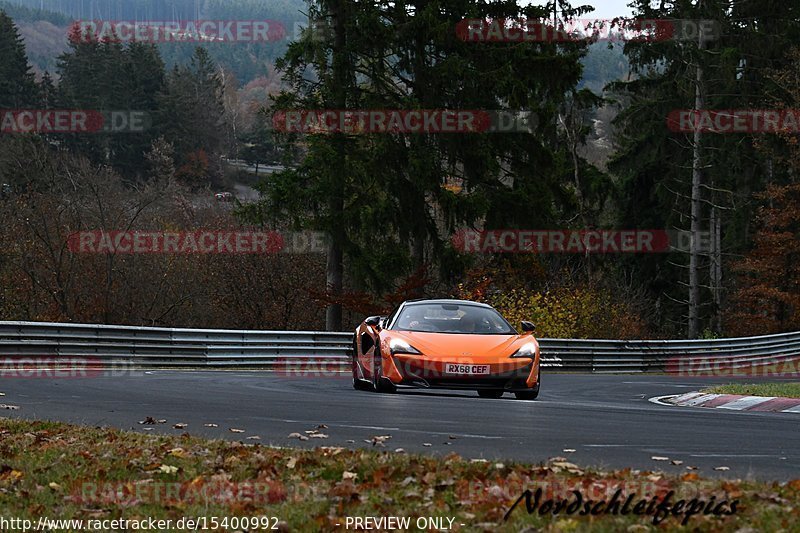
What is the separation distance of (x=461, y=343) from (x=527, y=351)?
1.00m

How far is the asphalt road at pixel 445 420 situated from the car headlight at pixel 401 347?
657 mm

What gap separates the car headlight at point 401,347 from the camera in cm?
1800

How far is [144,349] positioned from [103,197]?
107 feet

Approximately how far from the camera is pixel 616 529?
6730 millimetres

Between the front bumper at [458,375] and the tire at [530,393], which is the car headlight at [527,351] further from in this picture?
the tire at [530,393]

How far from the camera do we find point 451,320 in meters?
19.1

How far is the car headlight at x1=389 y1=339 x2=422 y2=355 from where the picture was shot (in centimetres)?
1800

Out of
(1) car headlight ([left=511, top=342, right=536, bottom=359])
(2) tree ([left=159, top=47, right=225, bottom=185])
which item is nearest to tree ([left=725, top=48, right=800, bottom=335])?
(1) car headlight ([left=511, top=342, right=536, bottom=359])

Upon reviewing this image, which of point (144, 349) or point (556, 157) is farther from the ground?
point (556, 157)

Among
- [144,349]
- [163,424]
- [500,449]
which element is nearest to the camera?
[500,449]

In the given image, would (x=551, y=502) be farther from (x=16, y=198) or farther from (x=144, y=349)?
(x=16, y=198)

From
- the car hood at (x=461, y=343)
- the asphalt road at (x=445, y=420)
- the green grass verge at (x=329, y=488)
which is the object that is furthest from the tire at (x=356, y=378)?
the green grass verge at (x=329, y=488)

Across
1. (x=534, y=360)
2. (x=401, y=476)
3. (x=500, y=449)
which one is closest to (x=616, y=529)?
(x=401, y=476)

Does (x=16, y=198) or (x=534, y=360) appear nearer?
(x=534, y=360)
